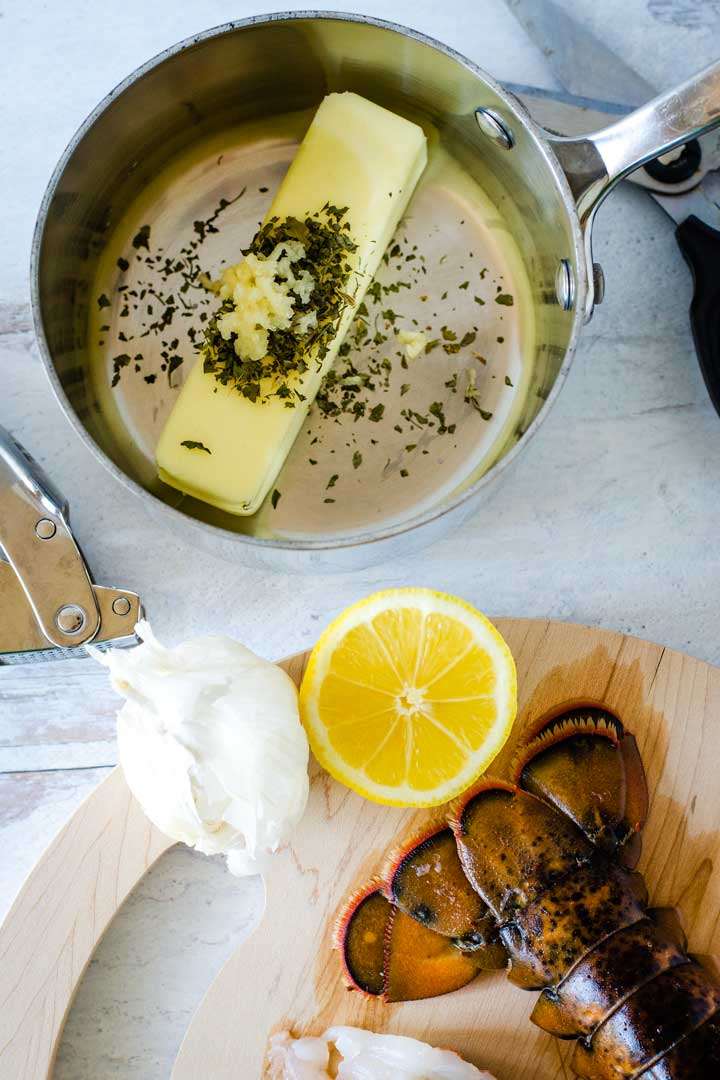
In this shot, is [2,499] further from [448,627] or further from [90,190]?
[448,627]

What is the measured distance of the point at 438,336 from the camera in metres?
1.15

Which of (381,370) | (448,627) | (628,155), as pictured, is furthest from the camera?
(381,370)

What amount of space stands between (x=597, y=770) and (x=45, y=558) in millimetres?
687

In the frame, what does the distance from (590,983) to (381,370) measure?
2.51ft

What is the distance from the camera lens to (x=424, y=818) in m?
1.10

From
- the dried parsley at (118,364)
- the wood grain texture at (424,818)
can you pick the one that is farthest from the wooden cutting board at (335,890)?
the dried parsley at (118,364)

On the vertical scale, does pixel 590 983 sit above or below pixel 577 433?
below

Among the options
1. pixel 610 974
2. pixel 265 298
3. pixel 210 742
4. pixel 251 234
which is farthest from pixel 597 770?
pixel 251 234

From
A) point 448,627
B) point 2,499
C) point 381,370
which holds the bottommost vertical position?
point 2,499

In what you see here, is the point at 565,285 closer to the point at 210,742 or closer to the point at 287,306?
the point at 287,306

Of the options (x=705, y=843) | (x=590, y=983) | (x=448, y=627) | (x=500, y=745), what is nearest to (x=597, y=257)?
(x=448, y=627)

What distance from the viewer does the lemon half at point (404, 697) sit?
103 centimetres

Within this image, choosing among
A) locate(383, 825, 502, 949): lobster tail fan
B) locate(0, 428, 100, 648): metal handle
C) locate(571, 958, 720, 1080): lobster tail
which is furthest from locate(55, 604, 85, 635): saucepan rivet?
locate(571, 958, 720, 1080): lobster tail

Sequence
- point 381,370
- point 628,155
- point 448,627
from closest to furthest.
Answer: point 628,155, point 448,627, point 381,370
